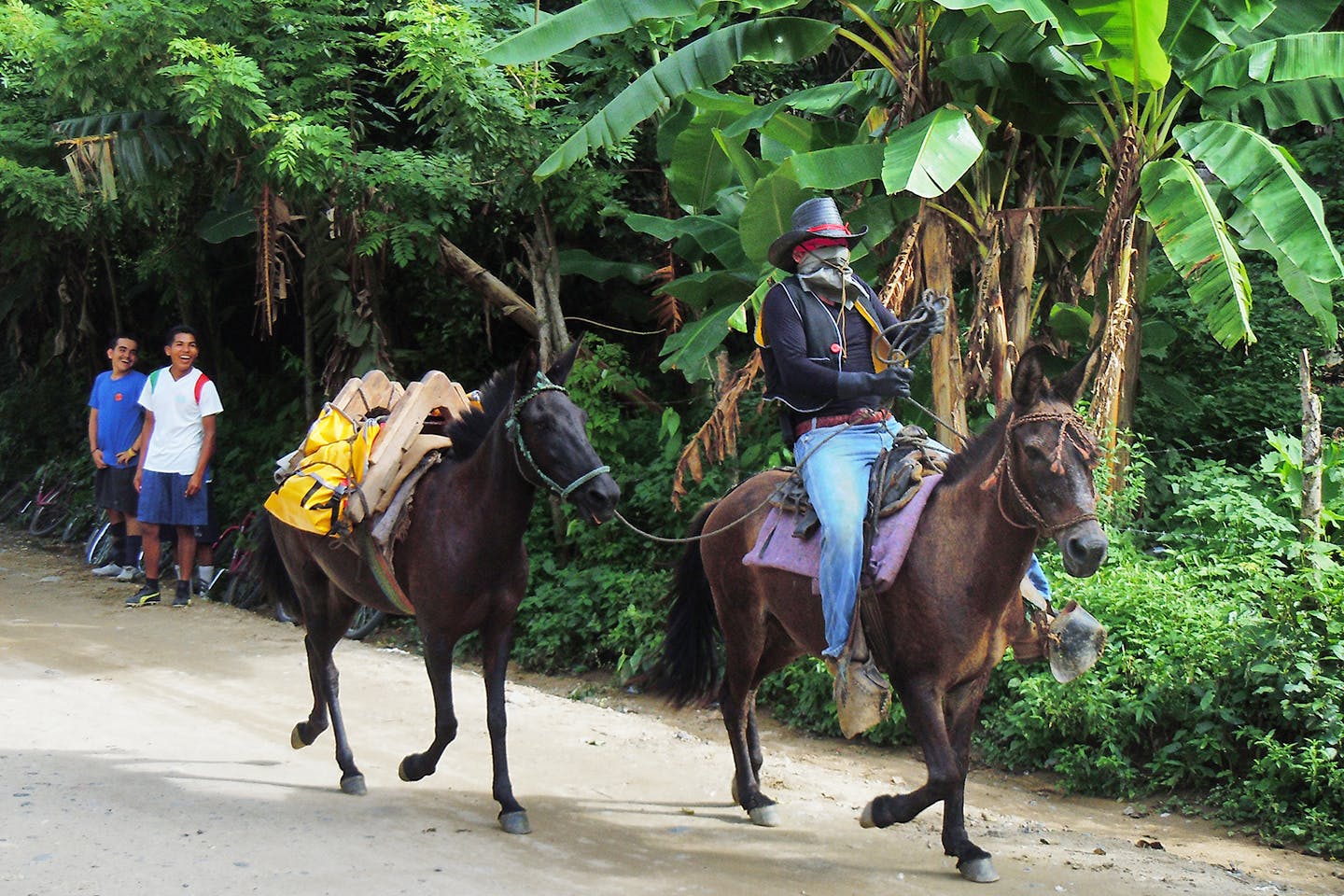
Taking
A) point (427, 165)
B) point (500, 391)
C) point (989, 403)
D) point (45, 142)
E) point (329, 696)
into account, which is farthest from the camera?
point (45, 142)

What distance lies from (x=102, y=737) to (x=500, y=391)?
305 centimetres

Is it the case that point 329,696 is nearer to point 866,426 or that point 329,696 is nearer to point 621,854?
point 621,854

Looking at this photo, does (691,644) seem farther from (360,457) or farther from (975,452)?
(975,452)

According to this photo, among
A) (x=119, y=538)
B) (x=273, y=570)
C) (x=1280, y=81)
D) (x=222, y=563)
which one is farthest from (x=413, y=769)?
(x=119, y=538)

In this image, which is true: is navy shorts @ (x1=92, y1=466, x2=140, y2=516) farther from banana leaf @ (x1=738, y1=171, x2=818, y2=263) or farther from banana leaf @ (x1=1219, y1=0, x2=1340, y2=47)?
banana leaf @ (x1=1219, y1=0, x2=1340, y2=47)

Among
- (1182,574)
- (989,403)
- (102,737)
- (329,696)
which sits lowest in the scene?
(102,737)

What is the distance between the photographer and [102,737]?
676cm

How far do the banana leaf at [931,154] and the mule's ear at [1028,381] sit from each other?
5.89 ft

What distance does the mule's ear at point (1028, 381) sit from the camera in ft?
14.7

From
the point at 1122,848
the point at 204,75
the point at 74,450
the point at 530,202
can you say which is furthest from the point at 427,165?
the point at 74,450

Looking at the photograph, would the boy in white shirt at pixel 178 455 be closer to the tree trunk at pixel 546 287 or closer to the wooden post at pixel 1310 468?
the tree trunk at pixel 546 287

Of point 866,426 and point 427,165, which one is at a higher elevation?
point 427,165

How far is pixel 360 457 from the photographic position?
6.13 meters

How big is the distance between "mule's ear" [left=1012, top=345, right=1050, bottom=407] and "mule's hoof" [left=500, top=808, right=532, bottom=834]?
2.80m
